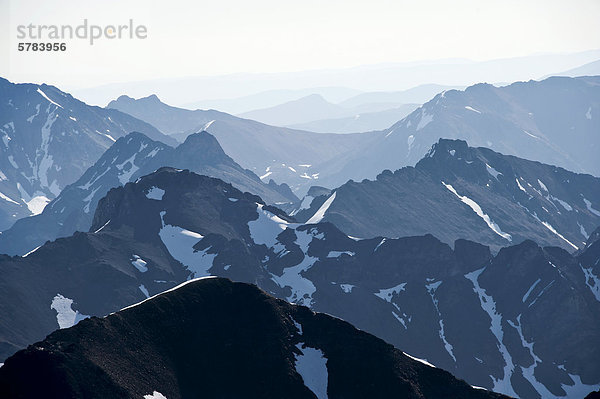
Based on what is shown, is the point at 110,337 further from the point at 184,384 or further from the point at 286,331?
the point at 286,331

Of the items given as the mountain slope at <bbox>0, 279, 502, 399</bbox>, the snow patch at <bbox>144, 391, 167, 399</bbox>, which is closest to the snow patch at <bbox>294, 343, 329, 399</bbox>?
the mountain slope at <bbox>0, 279, 502, 399</bbox>

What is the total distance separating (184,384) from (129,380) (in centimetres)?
1332

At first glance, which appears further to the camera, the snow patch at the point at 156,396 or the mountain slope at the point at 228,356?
the snow patch at the point at 156,396

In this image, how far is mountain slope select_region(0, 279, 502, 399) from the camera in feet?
541

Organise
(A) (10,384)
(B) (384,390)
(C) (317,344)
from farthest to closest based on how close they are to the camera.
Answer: (C) (317,344)
(B) (384,390)
(A) (10,384)

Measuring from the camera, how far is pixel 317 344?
18862 centimetres

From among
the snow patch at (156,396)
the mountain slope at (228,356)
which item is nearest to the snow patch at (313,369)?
the mountain slope at (228,356)

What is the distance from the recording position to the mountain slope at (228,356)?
164750 mm

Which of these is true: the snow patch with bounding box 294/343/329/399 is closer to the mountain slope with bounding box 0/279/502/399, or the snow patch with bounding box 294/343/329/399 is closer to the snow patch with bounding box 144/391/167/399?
the mountain slope with bounding box 0/279/502/399

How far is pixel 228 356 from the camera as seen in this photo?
18562 cm

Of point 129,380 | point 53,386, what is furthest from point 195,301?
point 53,386

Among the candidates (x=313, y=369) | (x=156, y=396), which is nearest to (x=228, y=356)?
(x=313, y=369)

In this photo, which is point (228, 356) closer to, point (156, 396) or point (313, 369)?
point (313, 369)

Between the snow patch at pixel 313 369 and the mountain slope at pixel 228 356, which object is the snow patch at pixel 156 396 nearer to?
the mountain slope at pixel 228 356
